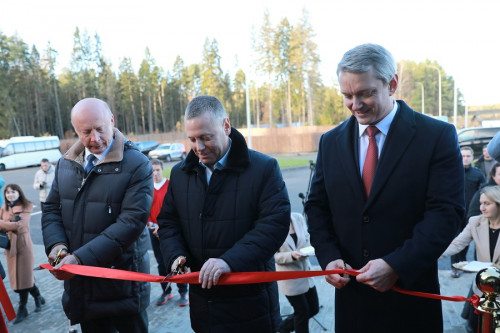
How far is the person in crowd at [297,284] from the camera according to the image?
4.00 m

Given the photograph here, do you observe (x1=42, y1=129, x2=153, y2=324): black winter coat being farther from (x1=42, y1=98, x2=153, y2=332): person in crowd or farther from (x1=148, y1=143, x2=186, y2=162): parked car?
(x1=148, y1=143, x2=186, y2=162): parked car

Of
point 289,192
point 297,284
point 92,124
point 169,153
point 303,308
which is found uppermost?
point 92,124

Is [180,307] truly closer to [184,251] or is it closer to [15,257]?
[15,257]

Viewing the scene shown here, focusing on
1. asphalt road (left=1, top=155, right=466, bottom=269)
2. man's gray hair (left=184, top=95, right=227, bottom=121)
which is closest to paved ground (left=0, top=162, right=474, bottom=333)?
asphalt road (left=1, top=155, right=466, bottom=269)

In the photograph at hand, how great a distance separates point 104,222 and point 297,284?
2071 mm

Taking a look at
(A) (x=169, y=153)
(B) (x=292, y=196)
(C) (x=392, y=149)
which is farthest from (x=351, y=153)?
(A) (x=169, y=153)

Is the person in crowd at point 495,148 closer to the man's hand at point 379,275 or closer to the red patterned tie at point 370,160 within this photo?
the red patterned tie at point 370,160

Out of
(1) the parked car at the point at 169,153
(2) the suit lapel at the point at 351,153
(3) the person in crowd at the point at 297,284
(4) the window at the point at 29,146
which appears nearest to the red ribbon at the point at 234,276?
(2) the suit lapel at the point at 351,153

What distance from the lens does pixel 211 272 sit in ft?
7.66

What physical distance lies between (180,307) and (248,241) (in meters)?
3.59

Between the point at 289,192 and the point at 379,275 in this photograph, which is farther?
the point at 289,192

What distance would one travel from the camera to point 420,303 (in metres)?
2.12

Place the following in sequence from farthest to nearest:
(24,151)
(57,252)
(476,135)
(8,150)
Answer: (24,151) < (8,150) < (476,135) < (57,252)

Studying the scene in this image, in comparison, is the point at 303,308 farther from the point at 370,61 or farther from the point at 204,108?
the point at 370,61
